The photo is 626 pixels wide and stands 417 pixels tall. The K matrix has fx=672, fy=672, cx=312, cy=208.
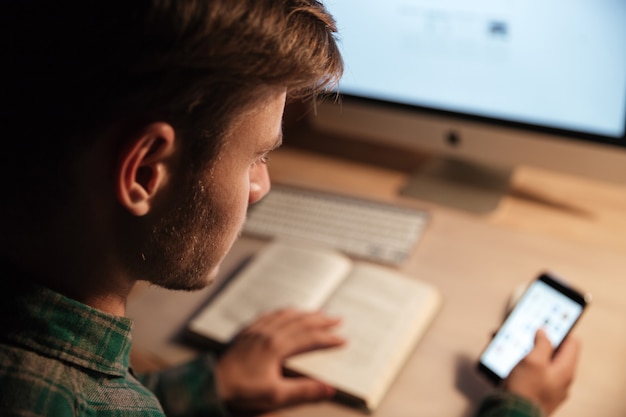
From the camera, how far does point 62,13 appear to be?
0.38 m

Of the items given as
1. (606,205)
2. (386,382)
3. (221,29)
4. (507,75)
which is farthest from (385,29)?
(221,29)

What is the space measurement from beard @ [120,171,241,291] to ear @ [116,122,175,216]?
16mm

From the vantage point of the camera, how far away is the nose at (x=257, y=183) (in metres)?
0.55

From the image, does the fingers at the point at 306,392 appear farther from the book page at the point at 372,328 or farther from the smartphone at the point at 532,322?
the smartphone at the point at 532,322

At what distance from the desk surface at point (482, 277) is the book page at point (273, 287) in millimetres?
37

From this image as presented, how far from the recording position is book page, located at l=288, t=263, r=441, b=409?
0.71m

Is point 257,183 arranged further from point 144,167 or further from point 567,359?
point 567,359

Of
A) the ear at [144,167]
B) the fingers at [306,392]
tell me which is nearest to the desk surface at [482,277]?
the fingers at [306,392]

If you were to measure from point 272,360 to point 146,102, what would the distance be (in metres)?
0.42

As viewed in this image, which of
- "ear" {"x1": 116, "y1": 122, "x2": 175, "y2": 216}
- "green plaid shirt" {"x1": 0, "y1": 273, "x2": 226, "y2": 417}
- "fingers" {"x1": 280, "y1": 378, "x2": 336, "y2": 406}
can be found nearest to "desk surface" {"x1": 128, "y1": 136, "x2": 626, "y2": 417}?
"fingers" {"x1": 280, "y1": 378, "x2": 336, "y2": 406}

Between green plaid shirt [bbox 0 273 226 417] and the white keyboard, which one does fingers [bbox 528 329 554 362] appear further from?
green plaid shirt [bbox 0 273 226 417]

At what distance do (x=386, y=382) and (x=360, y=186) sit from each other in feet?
1.48

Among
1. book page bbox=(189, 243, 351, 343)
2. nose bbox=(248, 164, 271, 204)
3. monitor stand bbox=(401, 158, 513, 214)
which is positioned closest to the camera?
nose bbox=(248, 164, 271, 204)

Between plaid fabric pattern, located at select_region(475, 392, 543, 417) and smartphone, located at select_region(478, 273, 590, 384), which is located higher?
smartphone, located at select_region(478, 273, 590, 384)
